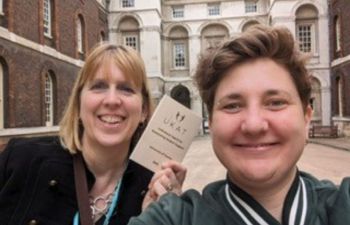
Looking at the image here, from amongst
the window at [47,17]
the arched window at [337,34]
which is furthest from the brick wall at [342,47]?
the window at [47,17]

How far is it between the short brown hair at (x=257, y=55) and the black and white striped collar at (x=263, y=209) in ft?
1.13

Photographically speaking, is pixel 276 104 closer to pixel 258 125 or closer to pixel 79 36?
pixel 258 125

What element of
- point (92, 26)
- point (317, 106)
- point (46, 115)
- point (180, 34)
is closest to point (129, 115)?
point (46, 115)

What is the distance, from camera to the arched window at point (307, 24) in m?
34.8

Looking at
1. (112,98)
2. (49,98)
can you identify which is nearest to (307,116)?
(112,98)

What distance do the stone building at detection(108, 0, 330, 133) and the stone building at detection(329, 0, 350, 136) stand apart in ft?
5.97

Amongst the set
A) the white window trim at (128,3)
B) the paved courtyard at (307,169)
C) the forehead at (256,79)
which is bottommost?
the paved courtyard at (307,169)

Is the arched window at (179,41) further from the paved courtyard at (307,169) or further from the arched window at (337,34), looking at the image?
the paved courtyard at (307,169)

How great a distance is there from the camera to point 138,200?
263 centimetres

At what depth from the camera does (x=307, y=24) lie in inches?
1385

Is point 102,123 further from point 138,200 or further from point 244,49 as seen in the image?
point 244,49

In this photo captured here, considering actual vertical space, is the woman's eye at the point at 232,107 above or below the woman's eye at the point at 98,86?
below

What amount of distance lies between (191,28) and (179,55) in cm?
280

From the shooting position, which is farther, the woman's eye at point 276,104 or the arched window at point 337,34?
the arched window at point 337,34
